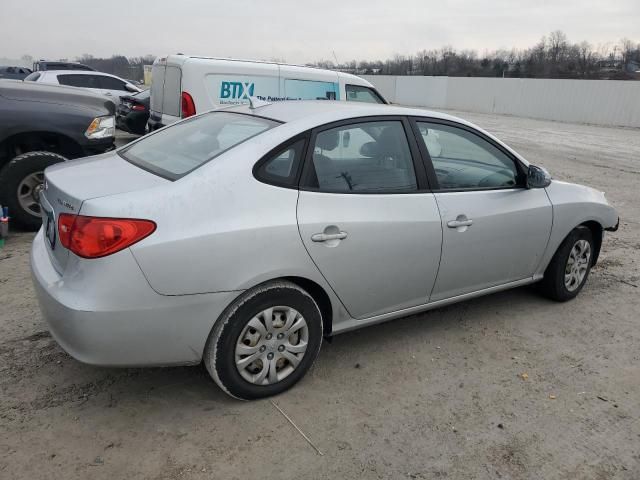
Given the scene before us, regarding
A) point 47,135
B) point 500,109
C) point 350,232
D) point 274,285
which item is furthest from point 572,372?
point 500,109

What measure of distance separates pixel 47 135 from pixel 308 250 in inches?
166

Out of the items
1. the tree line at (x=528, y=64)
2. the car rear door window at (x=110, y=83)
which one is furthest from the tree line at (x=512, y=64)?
the car rear door window at (x=110, y=83)

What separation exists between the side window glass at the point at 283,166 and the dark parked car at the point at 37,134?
11.7 ft

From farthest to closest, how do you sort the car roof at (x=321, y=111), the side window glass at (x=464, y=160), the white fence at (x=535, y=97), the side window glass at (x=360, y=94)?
1. the white fence at (x=535, y=97)
2. the side window glass at (x=360, y=94)
3. the side window glass at (x=464, y=160)
4. the car roof at (x=321, y=111)

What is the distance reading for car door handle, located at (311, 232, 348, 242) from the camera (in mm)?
2857

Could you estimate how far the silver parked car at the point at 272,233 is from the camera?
8.14ft

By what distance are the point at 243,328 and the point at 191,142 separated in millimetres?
1207

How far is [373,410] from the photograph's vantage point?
9.65ft

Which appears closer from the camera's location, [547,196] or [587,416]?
[587,416]

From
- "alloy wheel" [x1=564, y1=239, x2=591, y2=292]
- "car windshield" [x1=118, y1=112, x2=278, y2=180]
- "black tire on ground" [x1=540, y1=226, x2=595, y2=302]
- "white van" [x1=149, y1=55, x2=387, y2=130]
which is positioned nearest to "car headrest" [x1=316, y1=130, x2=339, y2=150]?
"car windshield" [x1=118, y1=112, x2=278, y2=180]

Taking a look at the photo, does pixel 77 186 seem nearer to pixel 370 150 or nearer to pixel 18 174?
pixel 370 150

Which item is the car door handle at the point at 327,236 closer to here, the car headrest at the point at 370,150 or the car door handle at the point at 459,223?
the car headrest at the point at 370,150

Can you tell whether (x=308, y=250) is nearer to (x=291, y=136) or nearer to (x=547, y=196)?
A: (x=291, y=136)

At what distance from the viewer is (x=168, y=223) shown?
8.16 feet
